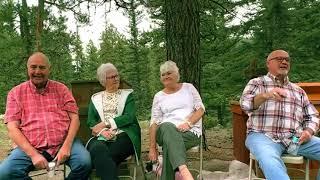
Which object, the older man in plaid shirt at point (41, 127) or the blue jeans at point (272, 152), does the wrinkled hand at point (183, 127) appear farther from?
the older man in plaid shirt at point (41, 127)

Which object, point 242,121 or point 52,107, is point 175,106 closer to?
point 242,121

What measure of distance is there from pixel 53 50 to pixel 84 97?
805 centimetres

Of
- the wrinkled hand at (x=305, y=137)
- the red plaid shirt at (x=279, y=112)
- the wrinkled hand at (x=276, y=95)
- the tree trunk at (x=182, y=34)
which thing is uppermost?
the tree trunk at (x=182, y=34)

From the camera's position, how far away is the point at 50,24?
11.3m

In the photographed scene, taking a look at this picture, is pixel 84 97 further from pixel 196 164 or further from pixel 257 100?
pixel 257 100

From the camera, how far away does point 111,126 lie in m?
4.16

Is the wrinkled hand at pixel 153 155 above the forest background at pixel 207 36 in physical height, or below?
below

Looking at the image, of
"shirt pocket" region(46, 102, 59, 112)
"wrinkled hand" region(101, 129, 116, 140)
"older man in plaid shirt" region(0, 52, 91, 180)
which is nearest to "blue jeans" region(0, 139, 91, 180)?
"older man in plaid shirt" region(0, 52, 91, 180)

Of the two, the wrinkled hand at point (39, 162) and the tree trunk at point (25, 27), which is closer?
the wrinkled hand at point (39, 162)

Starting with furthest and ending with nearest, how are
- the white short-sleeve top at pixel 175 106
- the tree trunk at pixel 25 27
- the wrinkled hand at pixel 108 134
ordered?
the tree trunk at pixel 25 27 → the white short-sleeve top at pixel 175 106 → the wrinkled hand at pixel 108 134

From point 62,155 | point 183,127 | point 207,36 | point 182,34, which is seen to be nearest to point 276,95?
point 183,127

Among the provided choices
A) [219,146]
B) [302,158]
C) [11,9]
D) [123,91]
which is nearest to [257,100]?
[302,158]

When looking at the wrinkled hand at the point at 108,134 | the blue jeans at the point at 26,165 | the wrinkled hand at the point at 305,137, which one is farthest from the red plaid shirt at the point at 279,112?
the blue jeans at the point at 26,165

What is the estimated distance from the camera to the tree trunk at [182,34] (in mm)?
5629
